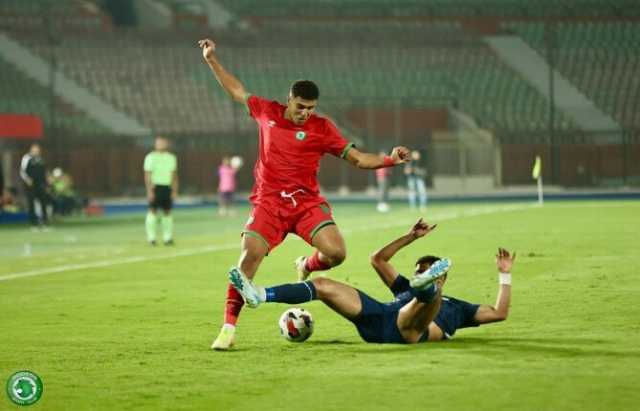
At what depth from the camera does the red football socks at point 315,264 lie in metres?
Result: 12.3

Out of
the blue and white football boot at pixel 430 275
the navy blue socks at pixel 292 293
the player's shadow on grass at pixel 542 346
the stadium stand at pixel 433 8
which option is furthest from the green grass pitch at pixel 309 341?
the stadium stand at pixel 433 8

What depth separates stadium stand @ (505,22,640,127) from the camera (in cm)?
5697

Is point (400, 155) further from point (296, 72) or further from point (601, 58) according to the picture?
point (601, 58)

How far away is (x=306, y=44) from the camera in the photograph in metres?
59.8

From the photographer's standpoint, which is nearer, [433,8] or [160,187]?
[160,187]

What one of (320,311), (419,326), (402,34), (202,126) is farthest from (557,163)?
(419,326)

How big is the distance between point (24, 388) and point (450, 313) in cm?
379

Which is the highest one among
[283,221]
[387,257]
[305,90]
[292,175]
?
[305,90]

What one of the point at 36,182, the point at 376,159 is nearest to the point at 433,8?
the point at 36,182

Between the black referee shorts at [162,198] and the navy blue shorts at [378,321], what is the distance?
1619cm

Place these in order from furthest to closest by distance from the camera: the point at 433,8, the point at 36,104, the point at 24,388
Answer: the point at 433,8
the point at 36,104
the point at 24,388

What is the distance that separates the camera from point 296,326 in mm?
11203

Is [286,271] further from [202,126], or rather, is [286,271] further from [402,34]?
[402,34]

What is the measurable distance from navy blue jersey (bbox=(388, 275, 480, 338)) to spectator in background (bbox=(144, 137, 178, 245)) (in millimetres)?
15897
